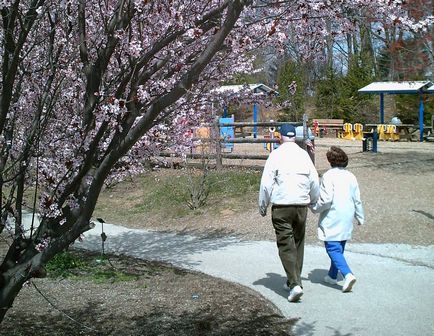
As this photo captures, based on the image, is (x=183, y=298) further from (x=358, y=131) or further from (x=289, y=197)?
(x=358, y=131)

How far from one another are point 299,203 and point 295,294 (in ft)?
3.01

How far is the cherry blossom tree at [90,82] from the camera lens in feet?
10.8

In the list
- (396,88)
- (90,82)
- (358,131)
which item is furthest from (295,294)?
(358,131)

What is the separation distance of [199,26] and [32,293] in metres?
3.99

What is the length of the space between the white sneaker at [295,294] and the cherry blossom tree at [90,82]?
219cm

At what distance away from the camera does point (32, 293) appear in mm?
6750

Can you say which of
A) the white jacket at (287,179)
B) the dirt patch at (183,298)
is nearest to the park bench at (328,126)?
the dirt patch at (183,298)

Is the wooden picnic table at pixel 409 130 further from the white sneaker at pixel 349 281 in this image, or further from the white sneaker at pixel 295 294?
the white sneaker at pixel 295 294

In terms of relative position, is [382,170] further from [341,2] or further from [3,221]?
[3,221]

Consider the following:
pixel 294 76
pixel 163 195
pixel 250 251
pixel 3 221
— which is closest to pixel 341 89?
pixel 294 76

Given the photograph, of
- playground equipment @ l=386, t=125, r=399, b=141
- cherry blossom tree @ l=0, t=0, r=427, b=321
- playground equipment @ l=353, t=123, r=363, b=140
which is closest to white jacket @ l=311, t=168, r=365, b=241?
cherry blossom tree @ l=0, t=0, r=427, b=321

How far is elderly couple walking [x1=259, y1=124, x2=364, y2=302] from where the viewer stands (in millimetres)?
5879

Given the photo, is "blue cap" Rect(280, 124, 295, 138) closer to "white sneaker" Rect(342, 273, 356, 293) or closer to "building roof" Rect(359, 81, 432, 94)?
"white sneaker" Rect(342, 273, 356, 293)

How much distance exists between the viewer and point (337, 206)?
6254mm
